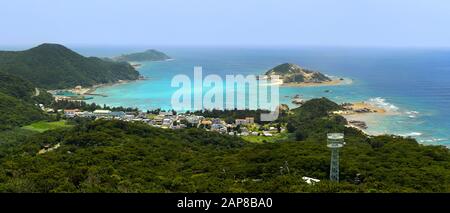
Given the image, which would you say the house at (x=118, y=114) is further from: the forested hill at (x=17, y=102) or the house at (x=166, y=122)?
the forested hill at (x=17, y=102)

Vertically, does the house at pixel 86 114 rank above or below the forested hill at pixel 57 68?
below

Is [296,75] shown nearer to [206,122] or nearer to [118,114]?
[118,114]

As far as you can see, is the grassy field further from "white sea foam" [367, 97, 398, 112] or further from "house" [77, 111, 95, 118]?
"white sea foam" [367, 97, 398, 112]

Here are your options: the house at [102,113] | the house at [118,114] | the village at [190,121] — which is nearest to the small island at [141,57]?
the house at [102,113]

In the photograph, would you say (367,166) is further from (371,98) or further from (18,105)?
(371,98)

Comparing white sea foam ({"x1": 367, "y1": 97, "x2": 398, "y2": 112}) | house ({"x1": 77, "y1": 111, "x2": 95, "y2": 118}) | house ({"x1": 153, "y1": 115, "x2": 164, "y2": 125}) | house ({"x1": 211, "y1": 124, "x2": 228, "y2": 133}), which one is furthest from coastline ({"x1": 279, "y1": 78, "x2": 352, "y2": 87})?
house ({"x1": 211, "y1": 124, "x2": 228, "y2": 133})

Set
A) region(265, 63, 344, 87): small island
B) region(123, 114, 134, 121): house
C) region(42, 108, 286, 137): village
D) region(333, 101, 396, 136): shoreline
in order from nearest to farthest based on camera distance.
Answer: region(42, 108, 286, 137): village → region(123, 114, 134, 121): house → region(333, 101, 396, 136): shoreline → region(265, 63, 344, 87): small island

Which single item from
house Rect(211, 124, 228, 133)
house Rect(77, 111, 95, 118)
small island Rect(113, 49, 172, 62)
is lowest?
house Rect(211, 124, 228, 133)
